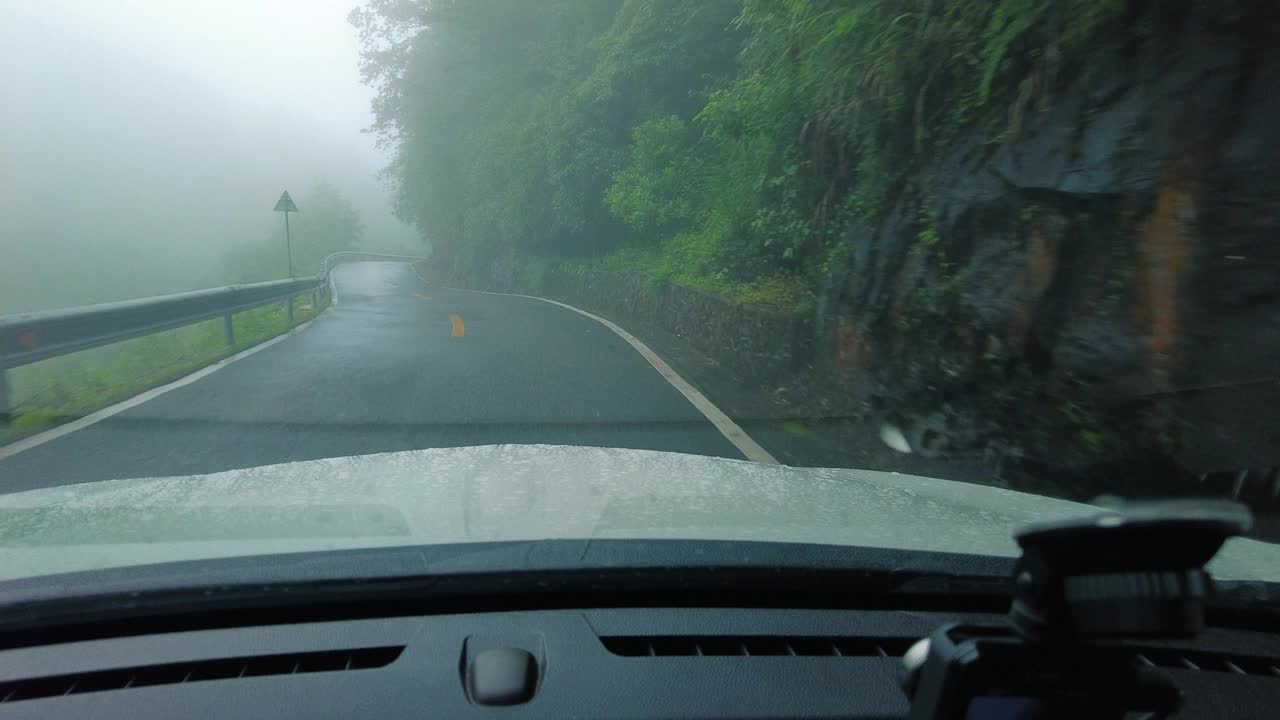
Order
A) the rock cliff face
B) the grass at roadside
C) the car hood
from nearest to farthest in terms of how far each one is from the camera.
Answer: the car hood → the rock cliff face → the grass at roadside

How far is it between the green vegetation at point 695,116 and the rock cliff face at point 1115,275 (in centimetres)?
45

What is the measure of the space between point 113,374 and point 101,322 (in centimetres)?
168

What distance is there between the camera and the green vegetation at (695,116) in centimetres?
773

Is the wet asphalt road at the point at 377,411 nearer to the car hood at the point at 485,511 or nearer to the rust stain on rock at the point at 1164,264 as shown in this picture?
the rust stain on rock at the point at 1164,264

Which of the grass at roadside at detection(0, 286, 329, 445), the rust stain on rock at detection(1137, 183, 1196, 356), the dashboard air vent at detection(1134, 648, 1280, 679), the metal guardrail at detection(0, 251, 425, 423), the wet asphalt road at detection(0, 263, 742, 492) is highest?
the rust stain on rock at detection(1137, 183, 1196, 356)

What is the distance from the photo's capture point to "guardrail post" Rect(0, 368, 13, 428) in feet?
26.2

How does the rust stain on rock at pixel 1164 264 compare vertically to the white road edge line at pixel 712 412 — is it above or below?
above

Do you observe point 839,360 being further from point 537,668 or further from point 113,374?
point 113,374

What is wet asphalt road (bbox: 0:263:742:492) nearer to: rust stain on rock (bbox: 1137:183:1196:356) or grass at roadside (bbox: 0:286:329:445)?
grass at roadside (bbox: 0:286:329:445)

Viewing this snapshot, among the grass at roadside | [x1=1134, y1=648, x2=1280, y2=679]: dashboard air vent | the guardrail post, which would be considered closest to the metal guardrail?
the guardrail post

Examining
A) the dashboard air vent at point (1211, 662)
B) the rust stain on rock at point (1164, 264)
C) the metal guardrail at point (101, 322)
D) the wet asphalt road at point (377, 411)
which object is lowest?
the wet asphalt road at point (377, 411)

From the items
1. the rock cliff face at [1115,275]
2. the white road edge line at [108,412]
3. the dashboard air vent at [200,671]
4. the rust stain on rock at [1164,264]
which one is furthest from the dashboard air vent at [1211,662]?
the white road edge line at [108,412]

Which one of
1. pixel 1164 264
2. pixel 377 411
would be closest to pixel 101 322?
pixel 377 411

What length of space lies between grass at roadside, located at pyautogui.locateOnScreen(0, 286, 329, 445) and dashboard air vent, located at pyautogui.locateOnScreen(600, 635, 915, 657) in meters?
7.23
